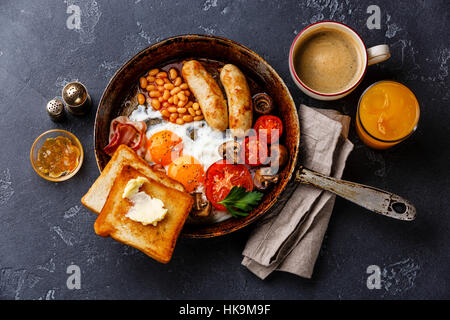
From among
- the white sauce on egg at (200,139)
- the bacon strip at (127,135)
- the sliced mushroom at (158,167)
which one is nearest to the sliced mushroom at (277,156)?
the white sauce on egg at (200,139)

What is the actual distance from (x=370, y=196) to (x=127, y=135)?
61.4 inches

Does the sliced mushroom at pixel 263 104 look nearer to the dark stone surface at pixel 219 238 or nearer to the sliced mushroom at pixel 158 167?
the dark stone surface at pixel 219 238

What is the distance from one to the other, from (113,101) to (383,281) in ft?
7.10

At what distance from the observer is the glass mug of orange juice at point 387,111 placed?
242cm

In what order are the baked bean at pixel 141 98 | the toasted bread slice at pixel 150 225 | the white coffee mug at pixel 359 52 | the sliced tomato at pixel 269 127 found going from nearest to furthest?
1. the toasted bread slice at pixel 150 225
2. the white coffee mug at pixel 359 52
3. the sliced tomato at pixel 269 127
4. the baked bean at pixel 141 98

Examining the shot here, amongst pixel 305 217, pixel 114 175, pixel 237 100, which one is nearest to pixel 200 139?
pixel 237 100

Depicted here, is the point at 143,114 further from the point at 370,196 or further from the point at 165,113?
the point at 370,196

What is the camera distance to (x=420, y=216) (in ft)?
8.60

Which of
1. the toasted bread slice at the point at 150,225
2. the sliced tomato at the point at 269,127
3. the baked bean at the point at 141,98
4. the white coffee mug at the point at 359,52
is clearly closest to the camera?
the toasted bread slice at the point at 150,225

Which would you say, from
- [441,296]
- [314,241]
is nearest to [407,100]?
[314,241]

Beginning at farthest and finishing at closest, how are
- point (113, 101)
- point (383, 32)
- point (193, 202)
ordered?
point (383, 32) → point (113, 101) → point (193, 202)

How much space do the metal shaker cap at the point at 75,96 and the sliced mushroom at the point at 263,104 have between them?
1148 mm

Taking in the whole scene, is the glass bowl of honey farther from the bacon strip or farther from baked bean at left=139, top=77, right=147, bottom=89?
baked bean at left=139, top=77, right=147, bottom=89

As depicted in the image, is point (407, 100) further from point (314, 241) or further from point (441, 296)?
point (441, 296)
